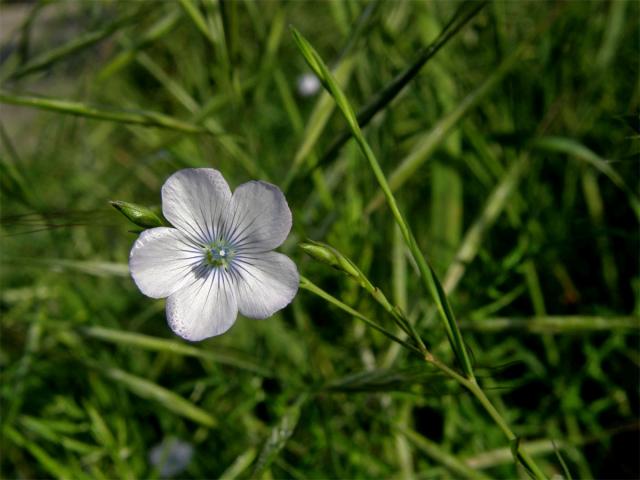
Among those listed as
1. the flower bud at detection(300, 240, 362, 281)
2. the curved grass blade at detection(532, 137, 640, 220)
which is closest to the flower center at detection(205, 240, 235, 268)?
the flower bud at detection(300, 240, 362, 281)

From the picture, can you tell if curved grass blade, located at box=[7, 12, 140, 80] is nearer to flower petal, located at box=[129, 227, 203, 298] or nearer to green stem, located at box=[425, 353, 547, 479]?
flower petal, located at box=[129, 227, 203, 298]

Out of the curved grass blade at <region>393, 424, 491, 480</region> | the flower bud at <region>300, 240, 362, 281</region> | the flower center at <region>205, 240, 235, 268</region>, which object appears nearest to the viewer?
the flower bud at <region>300, 240, 362, 281</region>

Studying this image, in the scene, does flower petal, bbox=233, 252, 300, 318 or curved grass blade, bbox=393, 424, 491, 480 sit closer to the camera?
flower petal, bbox=233, 252, 300, 318

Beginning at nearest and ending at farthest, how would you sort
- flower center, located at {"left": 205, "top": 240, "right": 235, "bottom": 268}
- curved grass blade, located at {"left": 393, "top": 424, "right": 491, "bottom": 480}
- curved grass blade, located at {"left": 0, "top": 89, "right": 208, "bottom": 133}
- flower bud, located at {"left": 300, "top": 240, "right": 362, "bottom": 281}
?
flower bud, located at {"left": 300, "top": 240, "right": 362, "bottom": 281} → flower center, located at {"left": 205, "top": 240, "right": 235, "bottom": 268} → curved grass blade, located at {"left": 0, "top": 89, "right": 208, "bottom": 133} → curved grass blade, located at {"left": 393, "top": 424, "right": 491, "bottom": 480}

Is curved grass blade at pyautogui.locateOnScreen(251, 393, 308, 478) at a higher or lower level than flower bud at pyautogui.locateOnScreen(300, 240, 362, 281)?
lower

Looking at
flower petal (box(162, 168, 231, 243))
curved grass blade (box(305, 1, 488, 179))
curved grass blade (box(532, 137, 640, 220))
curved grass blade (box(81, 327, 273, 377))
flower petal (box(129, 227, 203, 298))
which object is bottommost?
curved grass blade (box(81, 327, 273, 377))

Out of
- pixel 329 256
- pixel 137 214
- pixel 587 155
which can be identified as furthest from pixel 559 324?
pixel 137 214

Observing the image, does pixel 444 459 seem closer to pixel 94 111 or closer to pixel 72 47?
pixel 94 111

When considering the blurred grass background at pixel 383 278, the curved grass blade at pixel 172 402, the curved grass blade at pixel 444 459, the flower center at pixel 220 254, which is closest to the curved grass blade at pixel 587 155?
the blurred grass background at pixel 383 278

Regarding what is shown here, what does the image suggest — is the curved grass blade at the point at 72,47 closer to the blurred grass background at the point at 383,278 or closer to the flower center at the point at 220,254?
the blurred grass background at the point at 383,278
